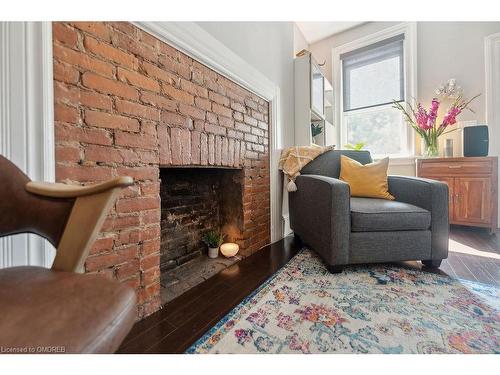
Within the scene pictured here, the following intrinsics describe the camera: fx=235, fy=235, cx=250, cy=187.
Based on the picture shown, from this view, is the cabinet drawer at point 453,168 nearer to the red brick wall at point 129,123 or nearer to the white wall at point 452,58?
the white wall at point 452,58

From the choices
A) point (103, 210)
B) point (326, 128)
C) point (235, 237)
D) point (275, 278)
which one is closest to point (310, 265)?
point (275, 278)

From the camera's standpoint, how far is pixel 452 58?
2.72 metres

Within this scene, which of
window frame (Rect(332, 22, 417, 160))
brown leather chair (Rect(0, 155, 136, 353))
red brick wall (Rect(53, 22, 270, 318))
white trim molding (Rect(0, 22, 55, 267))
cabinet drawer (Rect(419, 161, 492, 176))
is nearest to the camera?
brown leather chair (Rect(0, 155, 136, 353))

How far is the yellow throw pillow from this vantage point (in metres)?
1.85

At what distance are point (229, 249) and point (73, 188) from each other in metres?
Answer: 1.33

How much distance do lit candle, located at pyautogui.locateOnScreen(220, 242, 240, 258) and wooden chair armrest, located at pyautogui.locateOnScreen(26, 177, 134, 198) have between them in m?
1.31

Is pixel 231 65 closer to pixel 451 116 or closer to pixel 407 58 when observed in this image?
pixel 451 116

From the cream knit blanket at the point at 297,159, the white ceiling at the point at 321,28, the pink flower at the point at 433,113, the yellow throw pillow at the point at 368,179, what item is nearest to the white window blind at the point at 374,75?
the white ceiling at the point at 321,28

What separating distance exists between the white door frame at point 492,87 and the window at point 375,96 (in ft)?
2.45

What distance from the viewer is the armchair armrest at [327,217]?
144cm

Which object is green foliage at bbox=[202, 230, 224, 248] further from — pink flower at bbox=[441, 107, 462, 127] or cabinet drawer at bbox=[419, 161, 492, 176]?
pink flower at bbox=[441, 107, 462, 127]

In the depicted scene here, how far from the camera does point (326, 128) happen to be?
3.14 meters

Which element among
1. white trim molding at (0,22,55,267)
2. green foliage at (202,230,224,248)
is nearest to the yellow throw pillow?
green foliage at (202,230,224,248)

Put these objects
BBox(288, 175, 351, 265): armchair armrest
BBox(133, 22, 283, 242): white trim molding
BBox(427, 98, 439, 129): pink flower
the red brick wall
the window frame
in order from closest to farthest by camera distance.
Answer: the red brick wall < BBox(133, 22, 283, 242): white trim molding < BBox(288, 175, 351, 265): armchair armrest < BBox(427, 98, 439, 129): pink flower < the window frame
